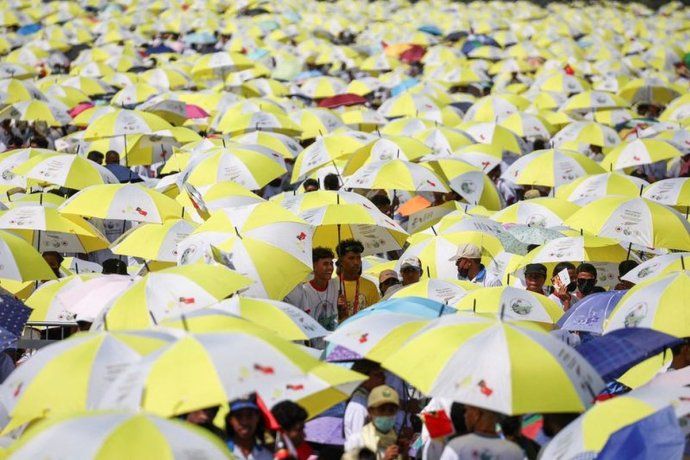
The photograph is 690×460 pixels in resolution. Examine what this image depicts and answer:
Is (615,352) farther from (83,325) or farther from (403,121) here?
(403,121)

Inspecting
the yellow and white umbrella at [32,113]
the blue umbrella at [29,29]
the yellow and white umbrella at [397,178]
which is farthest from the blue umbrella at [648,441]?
the blue umbrella at [29,29]

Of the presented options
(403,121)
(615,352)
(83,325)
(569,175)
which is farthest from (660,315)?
(403,121)

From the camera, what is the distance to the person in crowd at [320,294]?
9.62 meters

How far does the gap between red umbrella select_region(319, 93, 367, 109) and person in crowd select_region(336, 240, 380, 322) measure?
1127cm

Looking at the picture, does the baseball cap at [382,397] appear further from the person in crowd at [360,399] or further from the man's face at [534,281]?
the man's face at [534,281]

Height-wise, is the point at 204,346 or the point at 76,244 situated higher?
the point at 204,346

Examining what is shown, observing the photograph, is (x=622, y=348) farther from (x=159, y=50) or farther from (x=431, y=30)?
(x=431, y=30)

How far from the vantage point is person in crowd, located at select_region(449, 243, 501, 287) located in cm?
1067

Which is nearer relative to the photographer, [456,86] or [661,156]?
[661,156]

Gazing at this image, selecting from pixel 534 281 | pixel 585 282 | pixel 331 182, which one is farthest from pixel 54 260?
pixel 585 282

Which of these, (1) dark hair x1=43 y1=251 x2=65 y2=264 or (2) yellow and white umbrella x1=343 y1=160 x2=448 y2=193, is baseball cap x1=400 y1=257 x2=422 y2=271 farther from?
(1) dark hair x1=43 y1=251 x2=65 y2=264

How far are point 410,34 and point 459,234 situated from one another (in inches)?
818

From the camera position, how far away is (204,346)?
6234mm

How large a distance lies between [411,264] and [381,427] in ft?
10.6
